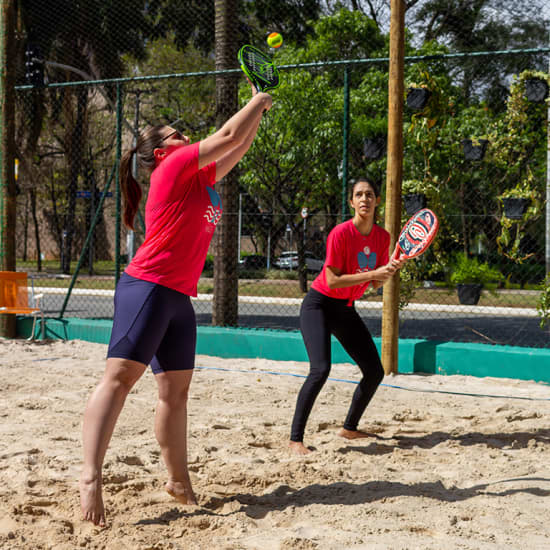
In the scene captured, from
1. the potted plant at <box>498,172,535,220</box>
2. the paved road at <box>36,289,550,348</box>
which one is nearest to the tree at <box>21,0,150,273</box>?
the paved road at <box>36,289,550,348</box>

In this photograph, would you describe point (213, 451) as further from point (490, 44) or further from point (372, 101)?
point (490, 44)

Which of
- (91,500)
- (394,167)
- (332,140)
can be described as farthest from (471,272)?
(91,500)

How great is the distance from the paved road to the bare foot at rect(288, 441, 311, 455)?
20.4ft

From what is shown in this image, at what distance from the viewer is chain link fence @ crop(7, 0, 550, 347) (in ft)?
24.4

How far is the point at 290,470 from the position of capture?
3.90m

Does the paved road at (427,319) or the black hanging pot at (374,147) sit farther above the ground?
the black hanging pot at (374,147)

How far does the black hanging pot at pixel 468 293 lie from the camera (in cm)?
1200

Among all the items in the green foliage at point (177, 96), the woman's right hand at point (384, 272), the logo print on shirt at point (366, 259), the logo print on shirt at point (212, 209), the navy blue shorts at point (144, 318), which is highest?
the green foliage at point (177, 96)

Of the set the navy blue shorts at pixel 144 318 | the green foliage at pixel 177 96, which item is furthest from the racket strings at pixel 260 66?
the green foliage at pixel 177 96

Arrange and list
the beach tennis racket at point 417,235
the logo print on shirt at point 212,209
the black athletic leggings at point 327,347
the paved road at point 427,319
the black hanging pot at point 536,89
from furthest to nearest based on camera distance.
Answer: the paved road at point 427,319, the black hanging pot at point 536,89, the black athletic leggings at point 327,347, the beach tennis racket at point 417,235, the logo print on shirt at point 212,209

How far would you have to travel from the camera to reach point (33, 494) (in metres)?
3.34

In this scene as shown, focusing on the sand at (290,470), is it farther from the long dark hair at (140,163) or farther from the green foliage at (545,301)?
the long dark hair at (140,163)

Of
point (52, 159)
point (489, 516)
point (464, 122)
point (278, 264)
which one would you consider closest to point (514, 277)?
point (464, 122)

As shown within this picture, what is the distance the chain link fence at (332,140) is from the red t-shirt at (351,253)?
1993 mm
